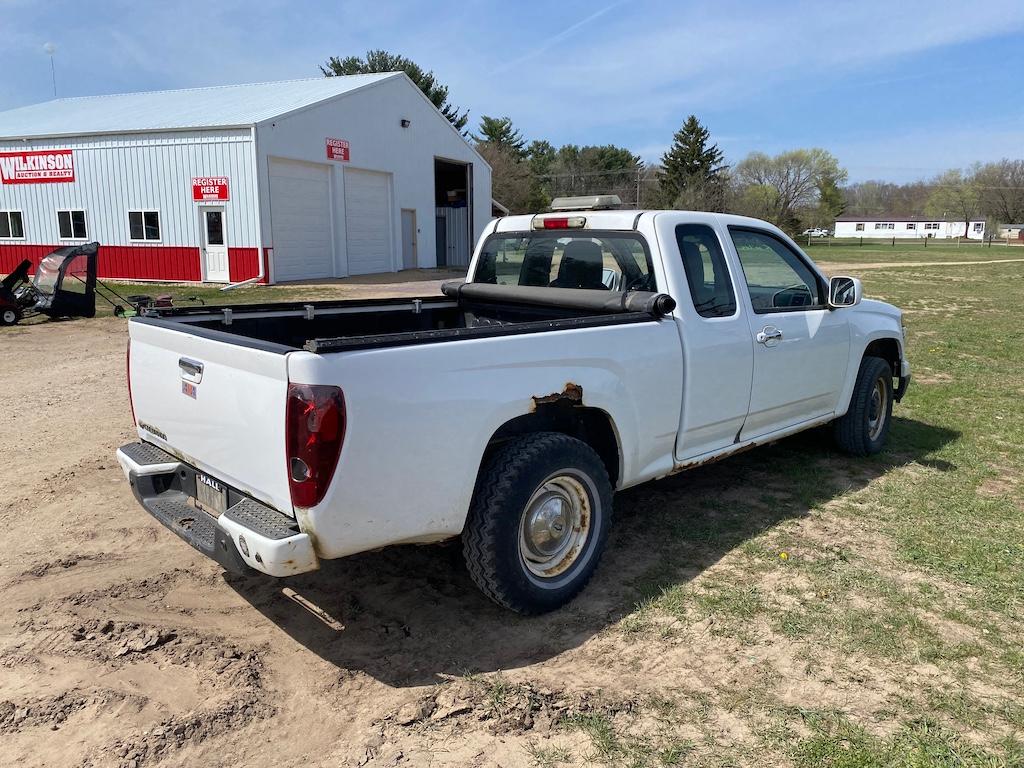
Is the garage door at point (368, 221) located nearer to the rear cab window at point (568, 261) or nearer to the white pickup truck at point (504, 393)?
the rear cab window at point (568, 261)

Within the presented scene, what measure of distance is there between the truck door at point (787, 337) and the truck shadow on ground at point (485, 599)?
1.81 feet

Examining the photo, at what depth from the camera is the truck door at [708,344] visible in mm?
4336

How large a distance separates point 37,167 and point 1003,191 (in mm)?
108437

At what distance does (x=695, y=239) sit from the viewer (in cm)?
462

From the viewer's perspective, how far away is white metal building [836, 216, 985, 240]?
356 feet

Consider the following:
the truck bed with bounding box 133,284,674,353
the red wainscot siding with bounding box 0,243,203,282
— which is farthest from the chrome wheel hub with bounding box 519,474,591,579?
the red wainscot siding with bounding box 0,243,203,282

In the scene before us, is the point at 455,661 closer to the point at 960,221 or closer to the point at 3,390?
the point at 3,390

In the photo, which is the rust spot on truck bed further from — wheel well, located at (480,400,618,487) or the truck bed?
the truck bed

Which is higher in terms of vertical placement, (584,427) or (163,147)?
(163,147)

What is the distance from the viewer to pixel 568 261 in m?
4.95

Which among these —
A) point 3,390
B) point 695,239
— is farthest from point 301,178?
point 695,239

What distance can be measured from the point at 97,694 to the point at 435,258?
29667 millimetres

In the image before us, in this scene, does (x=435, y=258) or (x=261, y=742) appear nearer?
(x=261, y=742)

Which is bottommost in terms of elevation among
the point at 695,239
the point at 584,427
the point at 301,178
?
the point at 584,427
